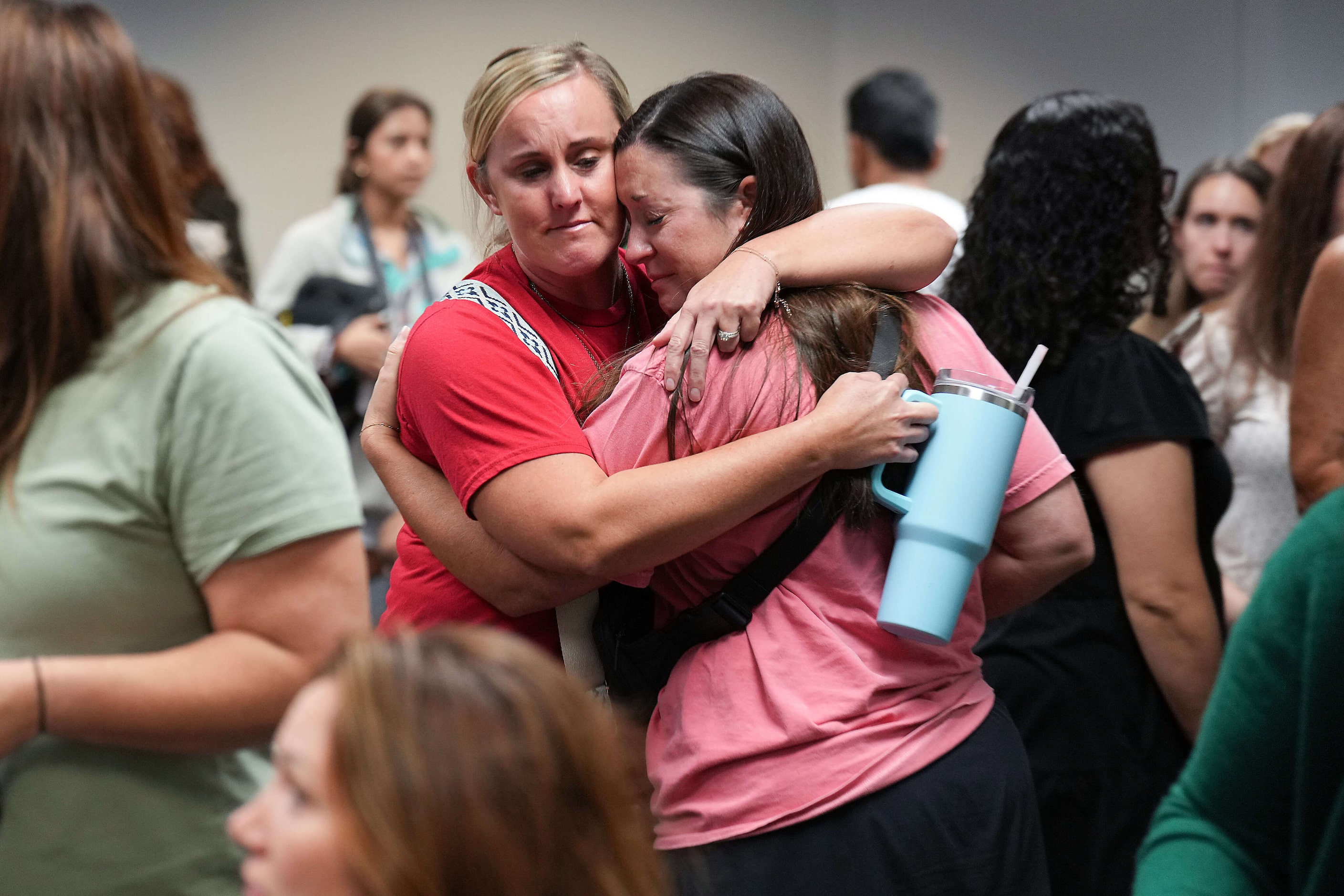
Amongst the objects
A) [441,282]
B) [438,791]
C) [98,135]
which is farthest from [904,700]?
[441,282]

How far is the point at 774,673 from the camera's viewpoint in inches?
45.3

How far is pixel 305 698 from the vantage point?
82 cm

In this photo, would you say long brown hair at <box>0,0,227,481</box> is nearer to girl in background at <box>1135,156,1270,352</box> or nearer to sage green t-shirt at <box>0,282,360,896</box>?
sage green t-shirt at <box>0,282,360,896</box>

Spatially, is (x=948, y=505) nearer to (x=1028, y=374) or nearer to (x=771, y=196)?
(x=1028, y=374)

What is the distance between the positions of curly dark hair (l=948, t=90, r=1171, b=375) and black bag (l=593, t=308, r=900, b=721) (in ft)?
1.87

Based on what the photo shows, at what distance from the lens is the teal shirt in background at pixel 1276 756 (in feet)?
→ 2.79

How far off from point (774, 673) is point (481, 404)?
0.39 meters

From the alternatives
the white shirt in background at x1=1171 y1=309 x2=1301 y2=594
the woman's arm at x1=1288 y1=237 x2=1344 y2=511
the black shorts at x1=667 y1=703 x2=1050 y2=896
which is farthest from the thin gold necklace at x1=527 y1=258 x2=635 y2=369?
the white shirt in background at x1=1171 y1=309 x2=1301 y2=594

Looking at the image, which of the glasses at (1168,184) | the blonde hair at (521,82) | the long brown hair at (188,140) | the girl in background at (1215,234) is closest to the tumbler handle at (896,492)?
the blonde hair at (521,82)

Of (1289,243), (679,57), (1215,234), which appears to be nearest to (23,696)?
(1289,243)

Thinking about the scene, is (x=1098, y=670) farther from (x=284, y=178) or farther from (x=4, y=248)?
(x=284, y=178)

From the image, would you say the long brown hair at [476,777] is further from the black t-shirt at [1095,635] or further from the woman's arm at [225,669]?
the black t-shirt at [1095,635]

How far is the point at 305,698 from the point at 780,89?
15.5ft

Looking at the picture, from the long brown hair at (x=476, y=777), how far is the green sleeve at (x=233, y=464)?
0.35 metres
